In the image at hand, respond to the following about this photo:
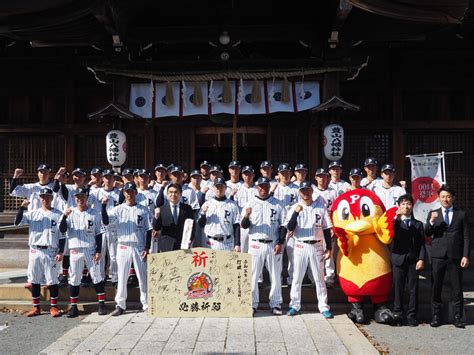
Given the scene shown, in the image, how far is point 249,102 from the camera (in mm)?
9953

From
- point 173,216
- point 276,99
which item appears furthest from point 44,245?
point 276,99

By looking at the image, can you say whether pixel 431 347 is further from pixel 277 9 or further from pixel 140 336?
pixel 277 9

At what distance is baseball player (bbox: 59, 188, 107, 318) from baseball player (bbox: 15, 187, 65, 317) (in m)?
0.22

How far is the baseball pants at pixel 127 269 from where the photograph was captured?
7.68 metres

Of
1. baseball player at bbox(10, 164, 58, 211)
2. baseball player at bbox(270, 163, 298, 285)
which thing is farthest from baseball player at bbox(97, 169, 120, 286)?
baseball player at bbox(270, 163, 298, 285)

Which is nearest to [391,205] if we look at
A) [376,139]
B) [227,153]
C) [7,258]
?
[376,139]

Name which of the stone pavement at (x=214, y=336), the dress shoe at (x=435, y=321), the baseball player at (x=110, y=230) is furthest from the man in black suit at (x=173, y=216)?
the dress shoe at (x=435, y=321)

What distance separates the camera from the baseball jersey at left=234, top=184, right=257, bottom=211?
8.64 metres

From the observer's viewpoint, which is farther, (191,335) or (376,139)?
(376,139)

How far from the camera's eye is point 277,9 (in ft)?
34.0

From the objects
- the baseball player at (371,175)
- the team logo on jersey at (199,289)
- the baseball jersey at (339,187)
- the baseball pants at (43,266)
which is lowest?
the team logo on jersey at (199,289)

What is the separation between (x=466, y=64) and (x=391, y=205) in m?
4.94

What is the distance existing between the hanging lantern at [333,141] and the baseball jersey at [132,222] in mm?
3781

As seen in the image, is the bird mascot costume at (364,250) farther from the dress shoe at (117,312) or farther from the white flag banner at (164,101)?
the white flag banner at (164,101)
